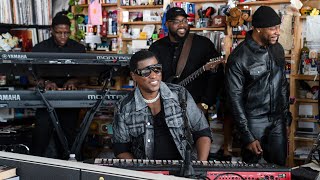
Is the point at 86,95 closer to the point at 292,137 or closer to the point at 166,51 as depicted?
the point at 166,51

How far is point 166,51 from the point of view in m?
3.88

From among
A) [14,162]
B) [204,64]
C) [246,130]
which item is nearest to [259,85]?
[246,130]

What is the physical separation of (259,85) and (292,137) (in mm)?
1271

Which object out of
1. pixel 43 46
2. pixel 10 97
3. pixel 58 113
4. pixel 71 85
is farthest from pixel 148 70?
pixel 43 46

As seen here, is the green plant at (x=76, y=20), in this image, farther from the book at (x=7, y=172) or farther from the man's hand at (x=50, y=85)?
the book at (x=7, y=172)

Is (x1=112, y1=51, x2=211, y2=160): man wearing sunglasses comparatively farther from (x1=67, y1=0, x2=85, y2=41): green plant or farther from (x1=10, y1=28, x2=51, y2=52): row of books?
(x1=67, y1=0, x2=85, y2=41): green plant

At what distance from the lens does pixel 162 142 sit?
250 centimetres

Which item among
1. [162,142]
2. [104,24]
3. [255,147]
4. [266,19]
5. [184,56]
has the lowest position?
[255,147]

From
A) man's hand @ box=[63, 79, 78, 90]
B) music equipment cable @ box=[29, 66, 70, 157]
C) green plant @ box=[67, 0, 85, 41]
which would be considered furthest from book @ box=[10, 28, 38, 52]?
music equipment cable @ box=[29, 66, 70, 157]

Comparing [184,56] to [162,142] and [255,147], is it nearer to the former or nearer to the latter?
[255,147]

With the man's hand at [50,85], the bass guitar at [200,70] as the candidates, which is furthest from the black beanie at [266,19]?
the man's hand at [50,85]

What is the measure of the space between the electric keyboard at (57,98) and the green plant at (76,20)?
201cm

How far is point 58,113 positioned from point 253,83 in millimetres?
1854

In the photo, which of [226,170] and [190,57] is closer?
[226,170]
